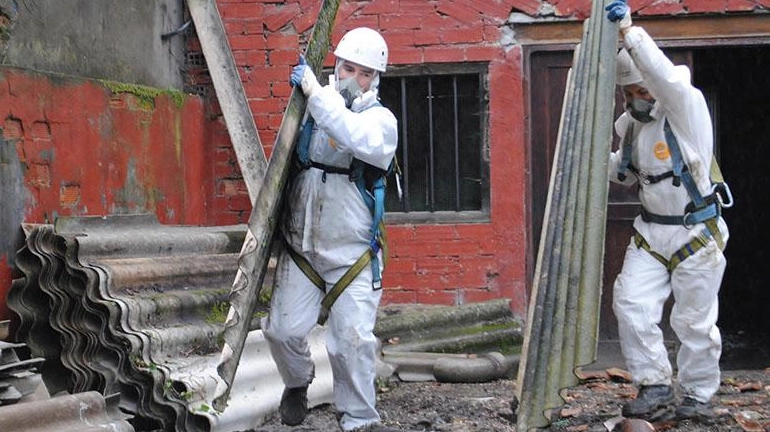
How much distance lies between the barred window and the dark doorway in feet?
11.5

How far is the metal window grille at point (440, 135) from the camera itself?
888 centimetres

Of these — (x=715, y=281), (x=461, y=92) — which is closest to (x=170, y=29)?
(x=461, y=92)

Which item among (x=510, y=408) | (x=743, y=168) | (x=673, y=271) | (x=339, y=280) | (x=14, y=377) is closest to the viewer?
(x=14, y=377)

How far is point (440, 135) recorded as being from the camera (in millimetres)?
8914

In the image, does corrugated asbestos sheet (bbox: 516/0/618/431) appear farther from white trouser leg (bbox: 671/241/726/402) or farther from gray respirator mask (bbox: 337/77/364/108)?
gray respirator mask (bbox: 337/77/364/108)

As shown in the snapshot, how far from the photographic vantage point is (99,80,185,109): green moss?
7.13 metres

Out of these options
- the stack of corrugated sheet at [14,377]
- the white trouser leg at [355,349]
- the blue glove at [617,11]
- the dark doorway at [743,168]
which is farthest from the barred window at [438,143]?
the stack of corrugated sheet at [14,377]

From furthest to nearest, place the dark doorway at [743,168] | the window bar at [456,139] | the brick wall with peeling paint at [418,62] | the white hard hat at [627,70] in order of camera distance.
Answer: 1. the dark doorway at [743,168]
2. the window bar at [456,139]
3. the brick wall with peeling paint at [418,62]
4. the white hard hat at [627,70]

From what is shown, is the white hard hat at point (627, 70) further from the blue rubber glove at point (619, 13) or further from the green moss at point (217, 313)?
the green moss at point (217, 313)

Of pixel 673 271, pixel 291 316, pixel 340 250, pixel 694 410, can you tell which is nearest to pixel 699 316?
pixel 673 271

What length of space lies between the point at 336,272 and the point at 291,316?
306 millimetres

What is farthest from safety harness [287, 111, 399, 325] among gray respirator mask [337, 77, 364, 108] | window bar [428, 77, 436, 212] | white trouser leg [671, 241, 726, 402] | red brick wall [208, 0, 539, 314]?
window bar [428, 77, 436, 212]

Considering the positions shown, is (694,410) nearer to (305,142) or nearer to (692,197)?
(692,197)

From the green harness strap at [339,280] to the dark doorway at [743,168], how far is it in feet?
21.2
